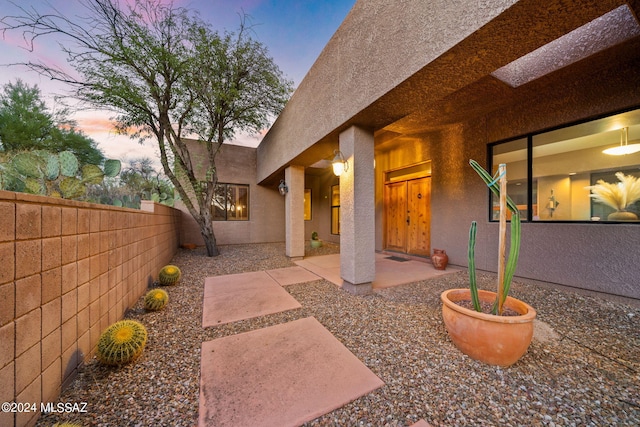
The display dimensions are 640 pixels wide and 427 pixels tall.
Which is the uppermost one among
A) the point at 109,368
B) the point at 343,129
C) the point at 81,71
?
the point at 81,71

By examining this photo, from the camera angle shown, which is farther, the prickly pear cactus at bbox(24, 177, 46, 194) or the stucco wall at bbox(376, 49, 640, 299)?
the stucco wall at bbox(376, 49, 640, 299)

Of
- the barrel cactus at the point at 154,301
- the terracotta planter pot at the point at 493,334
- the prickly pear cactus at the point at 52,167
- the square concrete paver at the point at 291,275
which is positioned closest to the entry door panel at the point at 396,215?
the square concrete paver at the point at 291,275

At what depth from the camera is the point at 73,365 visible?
1.54 m

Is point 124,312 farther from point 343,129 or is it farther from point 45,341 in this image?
point 343,129

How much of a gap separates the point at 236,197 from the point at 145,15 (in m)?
5.36

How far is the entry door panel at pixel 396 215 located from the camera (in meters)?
6.07

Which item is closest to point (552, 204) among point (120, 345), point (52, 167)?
point (120, 345)

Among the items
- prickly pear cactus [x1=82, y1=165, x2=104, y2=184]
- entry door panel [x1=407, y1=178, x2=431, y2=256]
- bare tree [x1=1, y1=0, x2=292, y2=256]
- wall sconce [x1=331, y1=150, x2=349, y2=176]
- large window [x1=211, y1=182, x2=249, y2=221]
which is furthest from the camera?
large window [x1=211, y1=182, x2=249, y2=221]

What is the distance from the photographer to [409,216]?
589 centimetres

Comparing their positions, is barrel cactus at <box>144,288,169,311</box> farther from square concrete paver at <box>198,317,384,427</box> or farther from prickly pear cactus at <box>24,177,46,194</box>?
prickly pear cactus at <box>24,177,46,194</box>

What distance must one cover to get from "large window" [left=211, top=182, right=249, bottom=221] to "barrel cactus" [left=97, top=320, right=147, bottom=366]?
22.6 feet

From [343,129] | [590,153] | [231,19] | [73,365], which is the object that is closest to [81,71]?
[231,19]

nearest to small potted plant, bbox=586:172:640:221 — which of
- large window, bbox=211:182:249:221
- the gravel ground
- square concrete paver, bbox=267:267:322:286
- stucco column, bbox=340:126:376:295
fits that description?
the gravel ground

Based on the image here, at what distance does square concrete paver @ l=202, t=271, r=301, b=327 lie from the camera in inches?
104
